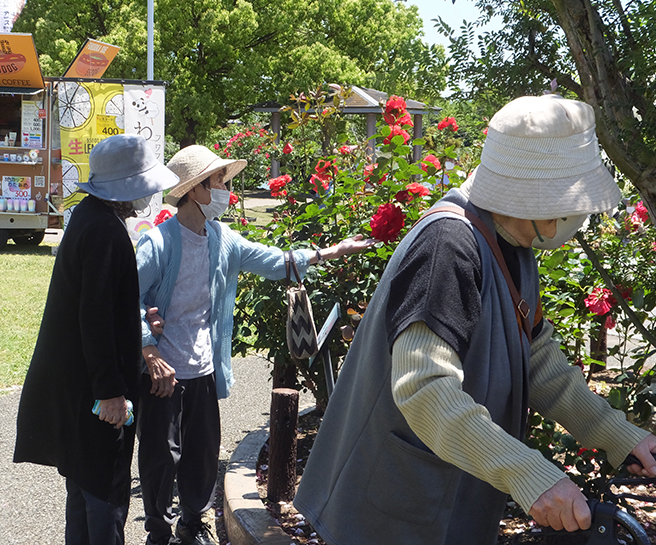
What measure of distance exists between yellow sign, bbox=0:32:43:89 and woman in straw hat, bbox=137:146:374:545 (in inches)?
403

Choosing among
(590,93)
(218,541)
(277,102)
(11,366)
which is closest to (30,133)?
(11,366)

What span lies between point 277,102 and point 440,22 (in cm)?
2449

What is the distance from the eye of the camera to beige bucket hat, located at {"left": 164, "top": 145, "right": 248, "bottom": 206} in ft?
11.4

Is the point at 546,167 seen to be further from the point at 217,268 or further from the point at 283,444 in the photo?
the point at 283,444

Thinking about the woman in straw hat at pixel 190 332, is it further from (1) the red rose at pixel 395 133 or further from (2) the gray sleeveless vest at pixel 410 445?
(2) the gray sleeveless vest at pixel 410 445

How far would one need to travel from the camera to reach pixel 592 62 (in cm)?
265

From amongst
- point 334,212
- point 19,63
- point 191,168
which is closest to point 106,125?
point 19,63

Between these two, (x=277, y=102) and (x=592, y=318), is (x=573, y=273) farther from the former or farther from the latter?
(x=277, y=102)

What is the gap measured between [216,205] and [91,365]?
3.69 ft

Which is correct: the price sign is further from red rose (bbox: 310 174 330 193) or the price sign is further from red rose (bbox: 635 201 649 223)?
red rose (bbox: 635 201 649 223)

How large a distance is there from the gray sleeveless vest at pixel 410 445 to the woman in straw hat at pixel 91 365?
1.28 metres

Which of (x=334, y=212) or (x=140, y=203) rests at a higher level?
(x=140, y=203)

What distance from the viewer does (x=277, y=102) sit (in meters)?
27.0

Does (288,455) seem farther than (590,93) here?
Yes
